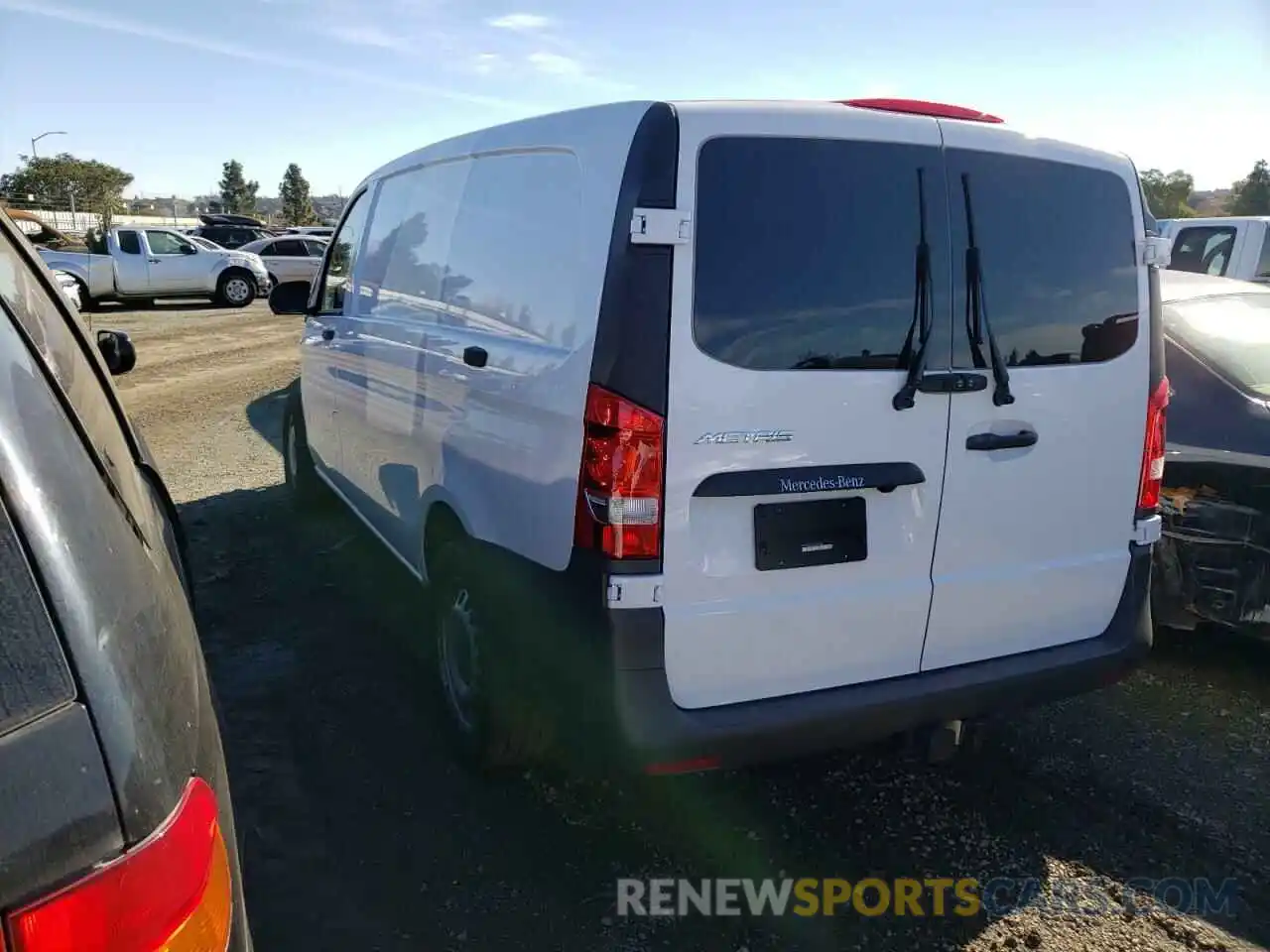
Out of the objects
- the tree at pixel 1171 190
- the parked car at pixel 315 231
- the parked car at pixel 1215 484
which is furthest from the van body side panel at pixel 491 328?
the tree at pixel 1171 190

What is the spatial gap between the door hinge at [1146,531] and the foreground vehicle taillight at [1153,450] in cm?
4

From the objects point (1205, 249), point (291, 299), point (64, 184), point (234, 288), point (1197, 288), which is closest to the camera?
point (1197, 288)

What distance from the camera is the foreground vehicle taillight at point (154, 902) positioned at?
1128mm

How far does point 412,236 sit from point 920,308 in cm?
238

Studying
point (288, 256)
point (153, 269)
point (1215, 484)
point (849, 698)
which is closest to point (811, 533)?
point (849, 698)

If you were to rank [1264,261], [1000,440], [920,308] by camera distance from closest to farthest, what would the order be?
[920,308] → [1000,440] → [1264,261]

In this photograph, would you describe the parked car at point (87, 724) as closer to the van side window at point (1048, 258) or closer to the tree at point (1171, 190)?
the van side window at point (1048, 258)

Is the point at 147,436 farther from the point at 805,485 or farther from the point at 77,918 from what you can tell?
the point at 77,918

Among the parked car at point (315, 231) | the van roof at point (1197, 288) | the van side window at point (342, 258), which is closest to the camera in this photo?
the van roof at point (1197, 288)

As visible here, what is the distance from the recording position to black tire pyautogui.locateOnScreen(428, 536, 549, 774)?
305 cm

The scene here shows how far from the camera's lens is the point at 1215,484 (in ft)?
13.4

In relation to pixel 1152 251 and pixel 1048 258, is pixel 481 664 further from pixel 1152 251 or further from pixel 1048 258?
pixel 1152 251

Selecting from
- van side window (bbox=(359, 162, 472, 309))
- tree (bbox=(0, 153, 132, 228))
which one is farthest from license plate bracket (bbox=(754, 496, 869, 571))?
tree (bbox=(0, 153, 132, 228))

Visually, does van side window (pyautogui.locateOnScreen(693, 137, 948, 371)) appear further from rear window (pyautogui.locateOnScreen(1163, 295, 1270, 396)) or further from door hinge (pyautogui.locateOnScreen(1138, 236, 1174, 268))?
rear window (pyautogui.locateOnScreen(1163, 295, 1270, 396))
